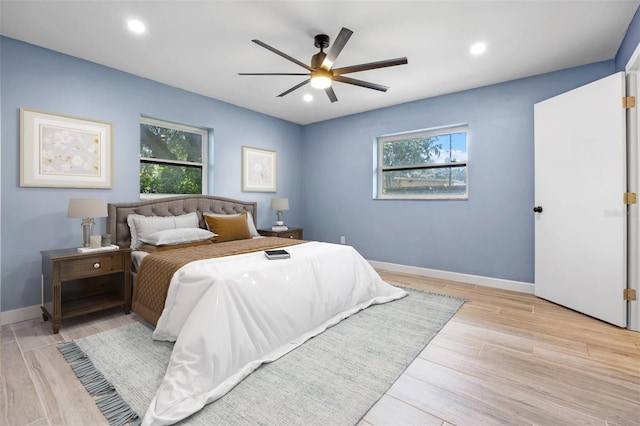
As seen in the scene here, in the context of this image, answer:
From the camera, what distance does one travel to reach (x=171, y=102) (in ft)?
12.5

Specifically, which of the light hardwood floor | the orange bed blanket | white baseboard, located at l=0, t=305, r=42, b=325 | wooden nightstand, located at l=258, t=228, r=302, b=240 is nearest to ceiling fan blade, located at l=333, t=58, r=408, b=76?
the orange bed blanket

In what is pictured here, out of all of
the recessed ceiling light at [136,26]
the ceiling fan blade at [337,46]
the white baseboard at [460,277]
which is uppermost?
the recessed ceiling light at [136,26]

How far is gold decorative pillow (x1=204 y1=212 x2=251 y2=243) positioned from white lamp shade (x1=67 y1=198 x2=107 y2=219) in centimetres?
114

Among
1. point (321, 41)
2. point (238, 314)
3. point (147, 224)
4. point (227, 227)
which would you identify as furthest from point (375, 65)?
point (147, 224)

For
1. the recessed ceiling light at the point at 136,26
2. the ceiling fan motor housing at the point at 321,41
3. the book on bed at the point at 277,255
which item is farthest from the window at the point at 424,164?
the recessed ceiling light at the point at 136,26

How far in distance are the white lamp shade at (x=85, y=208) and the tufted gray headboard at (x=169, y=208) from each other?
A: 1.50ft

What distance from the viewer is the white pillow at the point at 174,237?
10.1 ft

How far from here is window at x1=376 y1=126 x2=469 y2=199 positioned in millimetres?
4219

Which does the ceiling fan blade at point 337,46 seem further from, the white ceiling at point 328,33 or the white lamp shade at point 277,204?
the white lamp shade at point 277,204

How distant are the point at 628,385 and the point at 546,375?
0.43 metres

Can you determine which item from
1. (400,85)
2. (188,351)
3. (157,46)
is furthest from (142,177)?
(400,85)

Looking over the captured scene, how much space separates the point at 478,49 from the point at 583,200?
5.90ft

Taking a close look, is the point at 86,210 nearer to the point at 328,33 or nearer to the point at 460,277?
the point at 328,33

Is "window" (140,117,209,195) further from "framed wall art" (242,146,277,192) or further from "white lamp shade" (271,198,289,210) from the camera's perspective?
"white lamp shade" (271,198,289,210)
